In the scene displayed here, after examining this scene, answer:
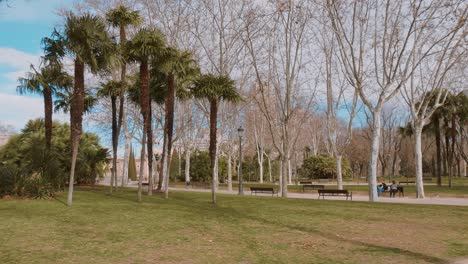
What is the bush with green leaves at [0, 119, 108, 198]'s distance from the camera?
17578 millimetres

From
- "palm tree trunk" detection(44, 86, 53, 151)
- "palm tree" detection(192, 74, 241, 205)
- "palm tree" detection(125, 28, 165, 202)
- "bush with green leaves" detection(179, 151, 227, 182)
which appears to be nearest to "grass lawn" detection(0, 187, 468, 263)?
"palm tree" detection(192, 74, 241, 205)

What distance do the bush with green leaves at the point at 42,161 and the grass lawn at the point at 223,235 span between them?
8.75 feet

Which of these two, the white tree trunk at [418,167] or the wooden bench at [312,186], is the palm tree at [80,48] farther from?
the wooden bench at [312,186]

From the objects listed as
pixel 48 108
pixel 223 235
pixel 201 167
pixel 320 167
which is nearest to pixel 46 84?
pixel 48 108

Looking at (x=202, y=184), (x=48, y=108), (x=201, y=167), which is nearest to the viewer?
(x=48, y=108)

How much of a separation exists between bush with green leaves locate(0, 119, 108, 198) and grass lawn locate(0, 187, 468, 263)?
8.75 ft

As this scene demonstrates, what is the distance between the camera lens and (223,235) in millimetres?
10172

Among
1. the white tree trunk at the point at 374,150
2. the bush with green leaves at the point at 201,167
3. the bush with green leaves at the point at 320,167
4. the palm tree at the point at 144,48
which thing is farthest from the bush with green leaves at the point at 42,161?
the bush with green leaves at the point at 320,167

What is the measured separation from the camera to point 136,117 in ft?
132

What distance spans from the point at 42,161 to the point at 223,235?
41.7 ft

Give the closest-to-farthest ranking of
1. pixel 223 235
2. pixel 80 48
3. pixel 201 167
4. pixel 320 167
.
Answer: pixel 223 235 < pixel 80 48 < pixel 201 167 < pixel 320 167

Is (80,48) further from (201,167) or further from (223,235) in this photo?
(201,167)

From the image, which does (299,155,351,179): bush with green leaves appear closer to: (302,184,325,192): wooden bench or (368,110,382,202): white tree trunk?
(302,184,325,192): wooden bench

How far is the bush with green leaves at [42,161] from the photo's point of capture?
1758 centimetres
